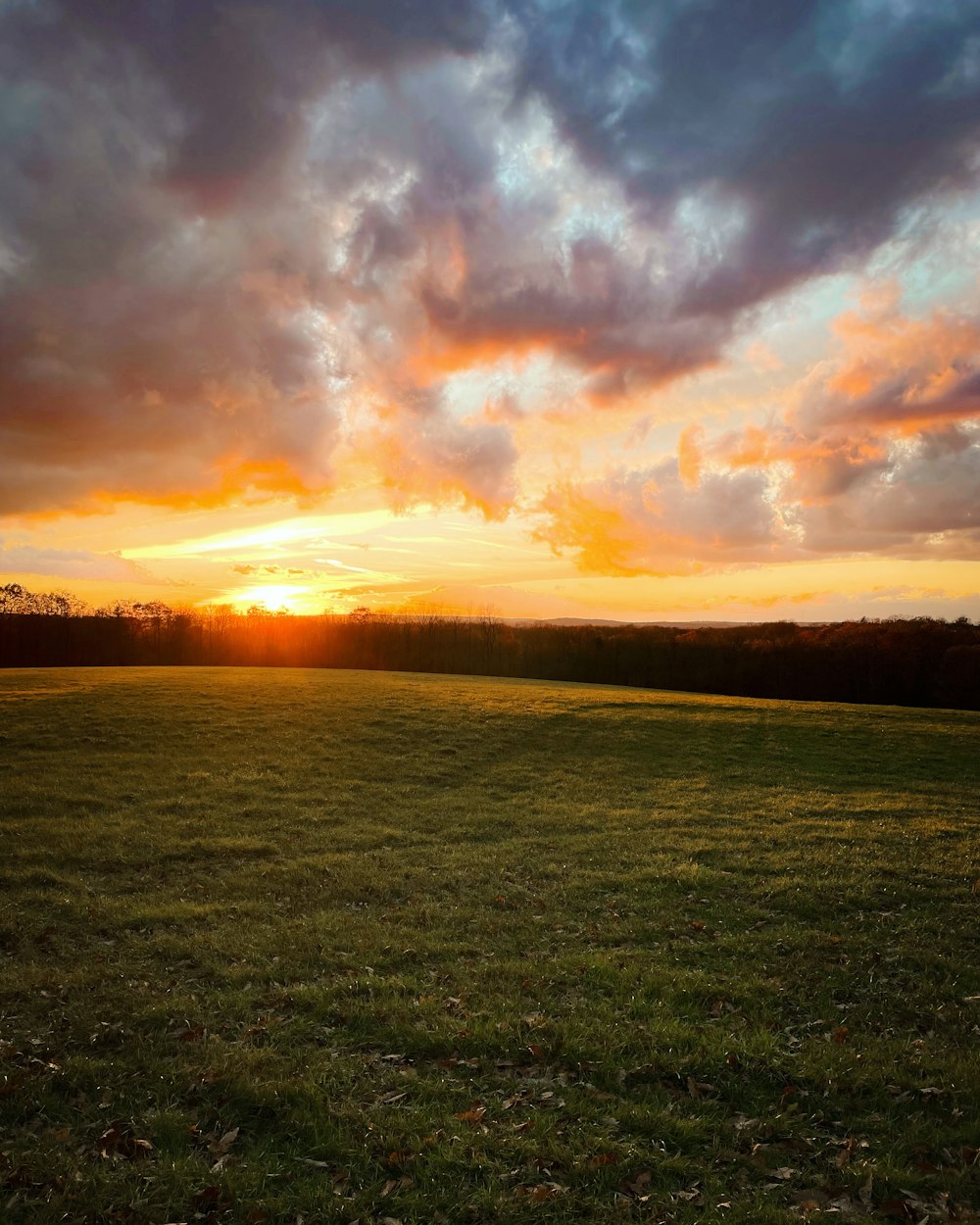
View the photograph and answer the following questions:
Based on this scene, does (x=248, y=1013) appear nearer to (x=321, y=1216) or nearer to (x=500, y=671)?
(x=321, y=1216)

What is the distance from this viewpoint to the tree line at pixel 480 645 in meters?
68.4

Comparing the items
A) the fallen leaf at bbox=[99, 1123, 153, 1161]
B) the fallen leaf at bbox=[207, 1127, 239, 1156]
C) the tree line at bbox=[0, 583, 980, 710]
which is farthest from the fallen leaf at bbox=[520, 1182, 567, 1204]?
the tree line at bbox=[0, 583, 980, 710]

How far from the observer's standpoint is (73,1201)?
6.61 m

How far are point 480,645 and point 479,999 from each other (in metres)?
72.1

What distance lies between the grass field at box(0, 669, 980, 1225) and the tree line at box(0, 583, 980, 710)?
46.7m

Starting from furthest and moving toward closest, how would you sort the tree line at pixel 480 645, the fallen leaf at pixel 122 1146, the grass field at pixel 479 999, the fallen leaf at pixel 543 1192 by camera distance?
1. the tree line at pixel 480 645
2. the fallen leaf at pixel 122 1146
3. the grass field at pixel 479 999
4. the fallen leaf at pixel 543 1192

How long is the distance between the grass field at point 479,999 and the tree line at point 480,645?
46.7 metres

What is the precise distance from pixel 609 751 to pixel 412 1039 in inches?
826

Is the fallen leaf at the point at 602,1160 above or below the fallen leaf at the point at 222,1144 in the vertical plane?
above

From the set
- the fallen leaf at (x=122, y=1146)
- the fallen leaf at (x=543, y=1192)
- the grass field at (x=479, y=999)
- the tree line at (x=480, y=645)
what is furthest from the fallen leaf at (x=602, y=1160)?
the tree line at (x=480, y=645)

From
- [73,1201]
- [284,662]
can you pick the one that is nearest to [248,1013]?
[73,1201]

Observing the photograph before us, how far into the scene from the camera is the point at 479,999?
1027 centimetres

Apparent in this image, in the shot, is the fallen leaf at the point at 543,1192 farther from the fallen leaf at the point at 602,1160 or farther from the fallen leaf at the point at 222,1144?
the fallen leaf at the point at 222,1144

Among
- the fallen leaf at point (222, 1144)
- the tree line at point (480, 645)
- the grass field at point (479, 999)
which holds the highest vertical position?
the tree line at point (480, 645)
